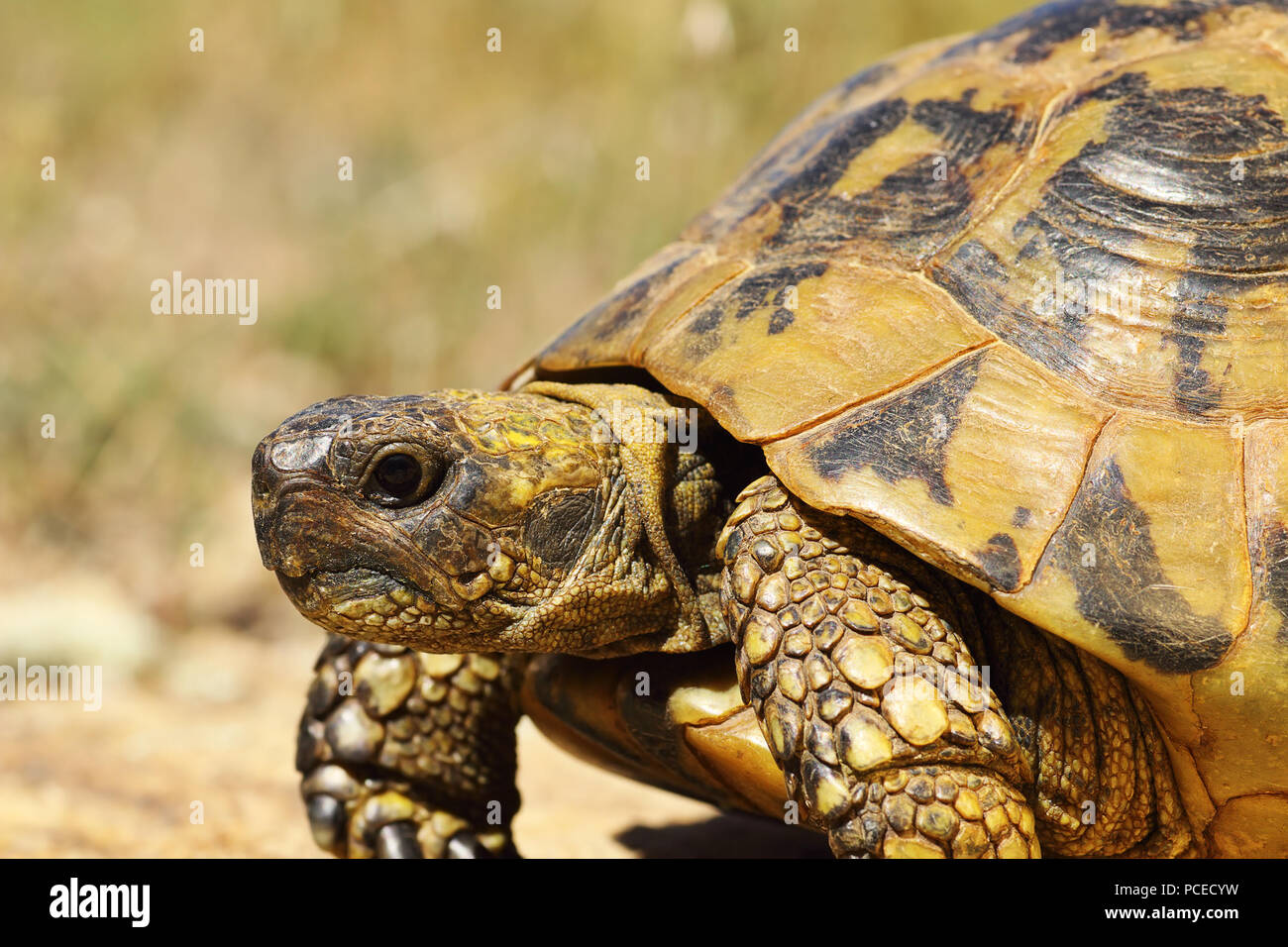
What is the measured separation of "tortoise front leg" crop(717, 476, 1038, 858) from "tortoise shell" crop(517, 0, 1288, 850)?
0.16 m

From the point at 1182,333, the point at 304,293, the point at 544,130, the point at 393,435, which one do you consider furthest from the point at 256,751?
the point at 544,130

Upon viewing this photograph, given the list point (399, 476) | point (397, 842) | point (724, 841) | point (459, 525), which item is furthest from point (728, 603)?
point (724, 841)

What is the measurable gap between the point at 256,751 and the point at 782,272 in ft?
9.73

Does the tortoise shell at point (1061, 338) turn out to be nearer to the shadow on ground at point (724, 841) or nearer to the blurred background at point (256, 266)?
the shadow on ground at point (724, 841)

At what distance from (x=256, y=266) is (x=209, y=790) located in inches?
236

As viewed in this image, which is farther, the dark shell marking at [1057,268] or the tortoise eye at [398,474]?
the tortoise eye at [398,474]

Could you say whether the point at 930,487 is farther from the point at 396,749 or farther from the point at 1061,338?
the point at 396,749

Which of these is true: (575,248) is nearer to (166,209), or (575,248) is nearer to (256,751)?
(166,209)

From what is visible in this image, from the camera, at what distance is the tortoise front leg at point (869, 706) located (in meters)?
2.28

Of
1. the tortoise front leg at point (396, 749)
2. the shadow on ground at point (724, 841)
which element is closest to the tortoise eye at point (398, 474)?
the tortoise front leg at point (396, 749)

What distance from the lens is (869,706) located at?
7.63 feet

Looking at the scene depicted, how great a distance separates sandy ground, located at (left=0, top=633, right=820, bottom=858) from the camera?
3.56 m

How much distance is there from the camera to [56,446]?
634 cm

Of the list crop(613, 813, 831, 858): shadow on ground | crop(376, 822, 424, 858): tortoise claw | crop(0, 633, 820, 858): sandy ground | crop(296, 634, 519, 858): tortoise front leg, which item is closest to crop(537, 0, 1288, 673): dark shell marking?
crop(296, 634, 519, 858): tortoise front leg
